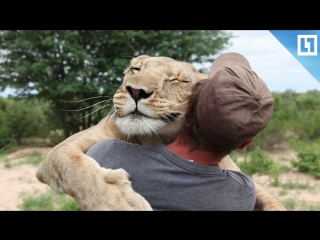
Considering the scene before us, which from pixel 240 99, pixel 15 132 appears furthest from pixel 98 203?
pixel 15 132

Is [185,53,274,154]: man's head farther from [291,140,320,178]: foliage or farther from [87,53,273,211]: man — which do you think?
[291,140,320,178]: foliage

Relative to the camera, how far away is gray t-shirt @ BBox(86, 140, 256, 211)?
159 centimetres

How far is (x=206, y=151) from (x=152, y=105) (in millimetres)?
335

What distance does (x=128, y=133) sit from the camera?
6.21ft

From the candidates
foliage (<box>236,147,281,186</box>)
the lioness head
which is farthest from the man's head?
foliage (<box>236,147,281,186</box>)

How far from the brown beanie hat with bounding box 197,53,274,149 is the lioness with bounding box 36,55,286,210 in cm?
33

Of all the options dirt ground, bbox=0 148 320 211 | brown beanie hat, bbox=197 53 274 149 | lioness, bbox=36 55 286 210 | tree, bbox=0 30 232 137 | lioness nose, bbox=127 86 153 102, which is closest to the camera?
brown beanie hat, bbox=197 53 274 149

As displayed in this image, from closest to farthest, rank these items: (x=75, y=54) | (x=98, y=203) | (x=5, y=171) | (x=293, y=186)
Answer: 1. (x=98, y=203)
2. (x=293, y=186)
3. (x=5, y=171)
4. (x=75, y=54)

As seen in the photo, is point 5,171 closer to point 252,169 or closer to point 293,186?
point 252,169

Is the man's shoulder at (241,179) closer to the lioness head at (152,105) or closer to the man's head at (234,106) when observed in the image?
the man's head at (234,106)

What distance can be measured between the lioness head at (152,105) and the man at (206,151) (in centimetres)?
16

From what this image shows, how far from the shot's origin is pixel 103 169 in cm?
176

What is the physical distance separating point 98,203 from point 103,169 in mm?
140

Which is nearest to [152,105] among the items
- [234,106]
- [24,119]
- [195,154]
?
[195,154]
